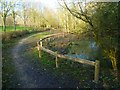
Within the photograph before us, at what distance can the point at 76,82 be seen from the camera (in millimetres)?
9719

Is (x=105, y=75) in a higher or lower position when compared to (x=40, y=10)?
lower

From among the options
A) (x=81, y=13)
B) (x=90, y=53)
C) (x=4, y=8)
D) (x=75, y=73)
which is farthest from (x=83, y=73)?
(x=4, y=8)

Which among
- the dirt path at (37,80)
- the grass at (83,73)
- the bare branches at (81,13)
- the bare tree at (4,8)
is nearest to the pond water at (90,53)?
the grass at (83,73)

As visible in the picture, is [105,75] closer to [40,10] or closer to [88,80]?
[88,80]

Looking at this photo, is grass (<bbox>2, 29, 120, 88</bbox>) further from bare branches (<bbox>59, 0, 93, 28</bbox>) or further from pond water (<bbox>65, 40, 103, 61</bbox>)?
bare branches (<bbox>59, 0, 93, 28</bbox>)

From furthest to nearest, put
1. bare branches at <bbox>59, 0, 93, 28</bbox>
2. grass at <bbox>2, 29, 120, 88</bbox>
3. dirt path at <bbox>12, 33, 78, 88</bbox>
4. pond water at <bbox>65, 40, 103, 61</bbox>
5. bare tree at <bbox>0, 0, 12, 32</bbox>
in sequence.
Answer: bare tree at <bbox>0, 0, 12, 32</bbox>, pond water at <bbox>65, 40, 103, 61</bbox>, bare branches at <bbox>59, 0, 93, 28</bbox>, grass at <bbox>2, 29, 120, 88</bbox>, dirt path at <bbox>12, 33, 78, 88</bbox>

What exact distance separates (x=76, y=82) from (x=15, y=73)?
3.60 m

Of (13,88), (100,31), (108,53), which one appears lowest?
(13,88)

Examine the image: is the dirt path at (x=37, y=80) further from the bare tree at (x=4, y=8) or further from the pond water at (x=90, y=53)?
the bare tree at (x=4, y=8)

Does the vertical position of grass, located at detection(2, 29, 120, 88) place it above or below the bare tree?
below

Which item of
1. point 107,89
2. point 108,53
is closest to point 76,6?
point 108,53

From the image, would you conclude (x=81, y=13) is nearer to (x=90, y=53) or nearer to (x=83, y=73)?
(x=83, y=73)

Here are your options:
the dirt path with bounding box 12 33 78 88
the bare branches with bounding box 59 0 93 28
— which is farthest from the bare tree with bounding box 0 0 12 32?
the bare branches with bounding box 59 0 93 28

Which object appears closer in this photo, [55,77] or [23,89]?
[23,89]
